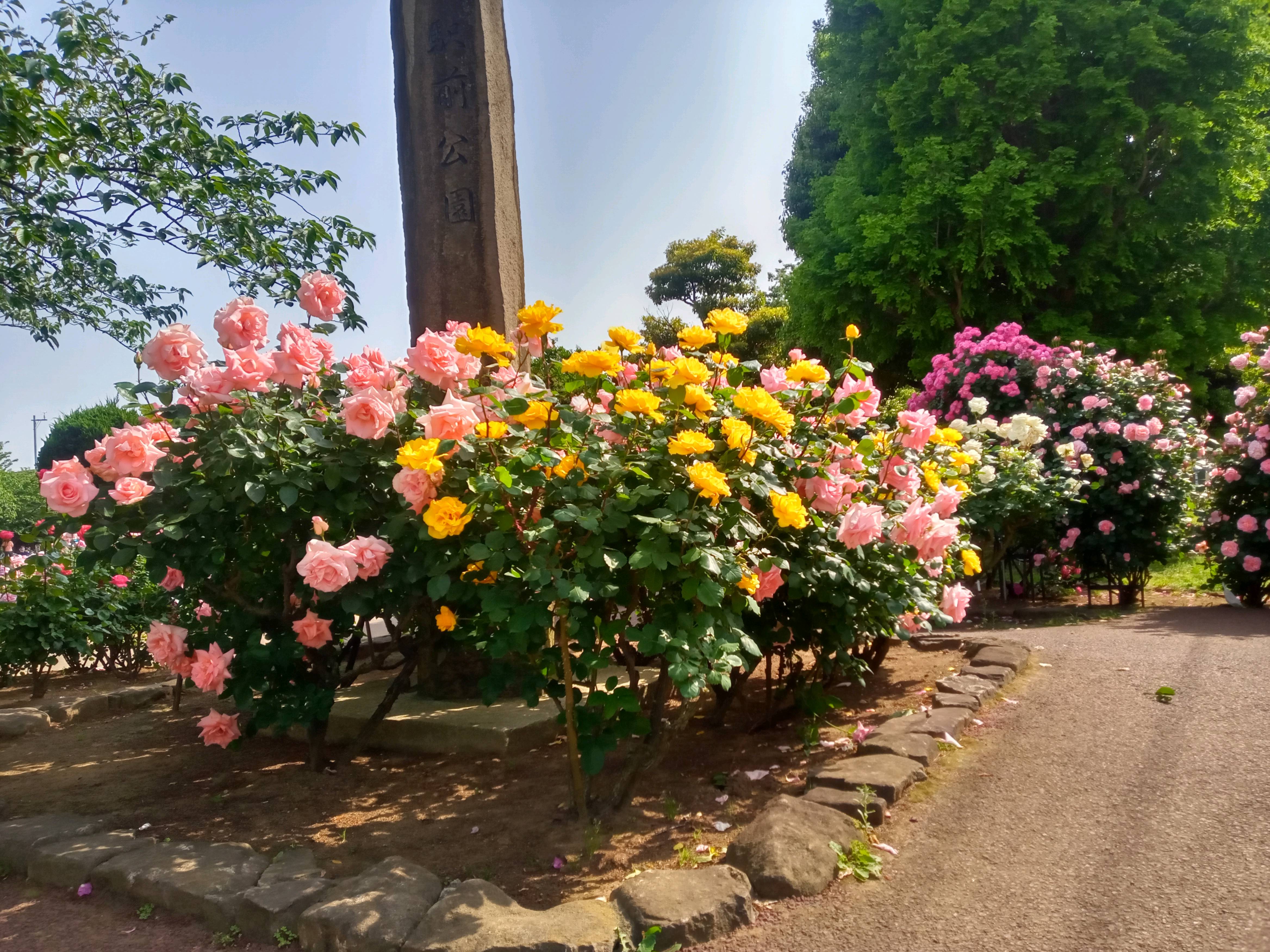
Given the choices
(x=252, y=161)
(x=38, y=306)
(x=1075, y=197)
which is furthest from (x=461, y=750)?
(x=1075, y=197)

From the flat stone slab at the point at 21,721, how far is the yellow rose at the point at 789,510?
4362 millimetres

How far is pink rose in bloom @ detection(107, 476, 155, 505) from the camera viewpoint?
2717mm

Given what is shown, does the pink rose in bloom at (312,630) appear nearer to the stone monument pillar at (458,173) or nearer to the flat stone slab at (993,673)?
the stone monument pillar at (458,173)

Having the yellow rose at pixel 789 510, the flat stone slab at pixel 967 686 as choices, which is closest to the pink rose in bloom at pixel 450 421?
the yellow rose at pixel 789 510

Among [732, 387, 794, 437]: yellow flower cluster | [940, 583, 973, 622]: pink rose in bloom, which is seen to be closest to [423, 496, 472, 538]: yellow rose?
[732, 387, 794, 437]: yellow flower cluster

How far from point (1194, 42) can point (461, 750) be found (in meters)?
14.3

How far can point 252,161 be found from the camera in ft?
19.5

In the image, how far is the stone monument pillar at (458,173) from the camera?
184 inches

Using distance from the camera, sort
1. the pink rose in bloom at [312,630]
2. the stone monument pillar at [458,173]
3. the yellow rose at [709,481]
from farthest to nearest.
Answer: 1. the stone monument pillar at [458,173]
2. the pink rose in bloom at [312,630]
3. the yellow rose at [709,481]

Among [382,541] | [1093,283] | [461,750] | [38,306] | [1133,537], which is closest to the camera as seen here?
[382,541]

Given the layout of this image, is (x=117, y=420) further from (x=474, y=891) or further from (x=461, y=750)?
(x=474, y=891)

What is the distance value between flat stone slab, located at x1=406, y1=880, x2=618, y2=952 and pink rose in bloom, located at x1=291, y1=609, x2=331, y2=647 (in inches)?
41.3

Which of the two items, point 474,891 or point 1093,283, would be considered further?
point 1093,283

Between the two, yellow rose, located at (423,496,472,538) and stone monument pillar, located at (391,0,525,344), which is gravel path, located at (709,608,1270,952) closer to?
yellow rose, located at (423,496,472,538)
